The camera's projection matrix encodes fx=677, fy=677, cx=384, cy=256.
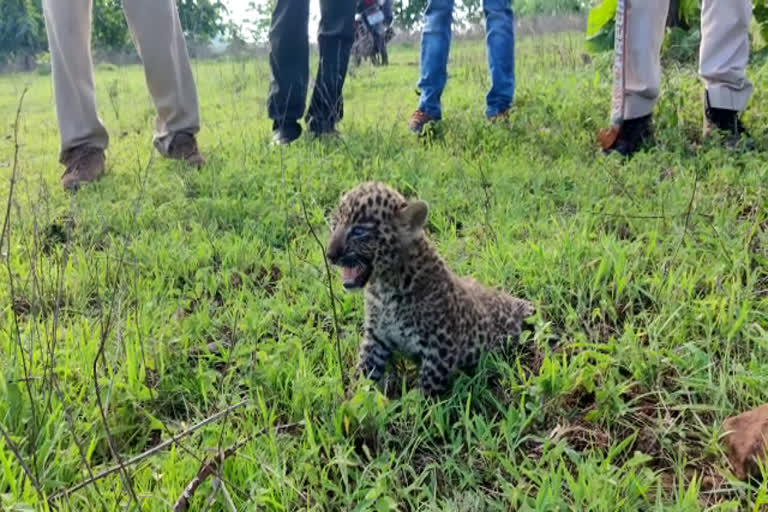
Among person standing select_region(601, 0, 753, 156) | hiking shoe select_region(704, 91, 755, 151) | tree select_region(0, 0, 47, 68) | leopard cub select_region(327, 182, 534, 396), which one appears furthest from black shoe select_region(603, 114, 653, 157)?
tree select_region(0, 0, 47, 68)

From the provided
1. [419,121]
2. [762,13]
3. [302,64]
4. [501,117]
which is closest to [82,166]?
[302,64]

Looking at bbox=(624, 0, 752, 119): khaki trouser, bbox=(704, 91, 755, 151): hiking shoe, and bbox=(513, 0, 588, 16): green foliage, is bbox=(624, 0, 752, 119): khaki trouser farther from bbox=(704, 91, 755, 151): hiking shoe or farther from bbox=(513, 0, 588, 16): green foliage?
bbox=(513, 0, 588, 16): green foliage

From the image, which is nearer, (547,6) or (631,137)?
(631,137)

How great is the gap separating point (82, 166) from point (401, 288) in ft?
12.6

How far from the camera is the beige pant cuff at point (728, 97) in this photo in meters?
5.20

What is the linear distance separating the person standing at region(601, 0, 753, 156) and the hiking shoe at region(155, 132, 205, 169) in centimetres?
340

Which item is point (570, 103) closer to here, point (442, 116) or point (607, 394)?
point (442, 116)

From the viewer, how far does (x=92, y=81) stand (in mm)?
5508

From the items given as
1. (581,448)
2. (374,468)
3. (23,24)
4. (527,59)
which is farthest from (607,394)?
(23,24)

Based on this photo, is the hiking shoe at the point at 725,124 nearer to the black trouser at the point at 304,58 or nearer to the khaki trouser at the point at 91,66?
the black trouser at the point at 304,58

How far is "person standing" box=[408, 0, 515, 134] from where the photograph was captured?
6.47 metres

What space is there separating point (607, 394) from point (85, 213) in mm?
3603

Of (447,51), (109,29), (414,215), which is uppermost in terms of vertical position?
(109,29)

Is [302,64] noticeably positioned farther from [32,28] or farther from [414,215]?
[32,28]
